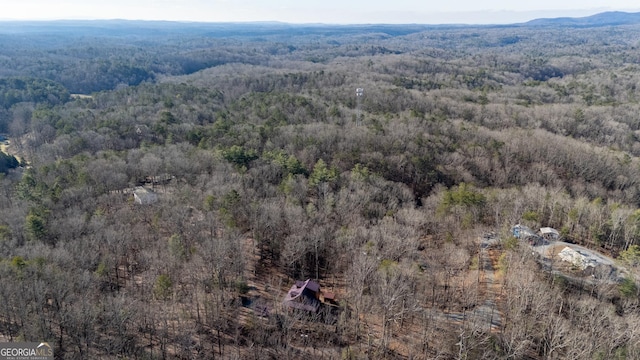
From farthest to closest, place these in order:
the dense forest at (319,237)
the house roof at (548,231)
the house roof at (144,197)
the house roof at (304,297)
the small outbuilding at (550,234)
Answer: the house roof at (144,197) < the house roof at (548,231) < the small outbuilding at (550,234) < the house roof at (304,297) < the dense forest at (319,237)

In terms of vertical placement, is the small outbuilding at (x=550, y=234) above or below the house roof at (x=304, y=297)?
above

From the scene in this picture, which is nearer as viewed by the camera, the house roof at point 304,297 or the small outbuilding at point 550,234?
the house roof at point 304,297

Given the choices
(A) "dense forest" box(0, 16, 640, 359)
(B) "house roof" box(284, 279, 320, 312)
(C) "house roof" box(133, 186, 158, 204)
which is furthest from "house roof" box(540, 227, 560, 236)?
(C) "house roof" box(133, 186, 158, 204)

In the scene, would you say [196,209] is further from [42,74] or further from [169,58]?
[169,58]

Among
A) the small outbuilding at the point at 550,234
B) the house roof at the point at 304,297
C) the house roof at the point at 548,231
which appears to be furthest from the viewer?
the house roof at the point at 548,231

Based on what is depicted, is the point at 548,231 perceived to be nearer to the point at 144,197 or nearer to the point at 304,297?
the point at 304,297

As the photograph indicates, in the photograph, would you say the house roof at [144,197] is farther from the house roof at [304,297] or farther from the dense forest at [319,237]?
the house roof at [304,297]

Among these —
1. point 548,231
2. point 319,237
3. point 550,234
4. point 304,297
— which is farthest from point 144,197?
point 550,234

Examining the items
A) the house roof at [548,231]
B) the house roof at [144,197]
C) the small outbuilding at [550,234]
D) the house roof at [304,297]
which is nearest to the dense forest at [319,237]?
the house roof at [144,197]

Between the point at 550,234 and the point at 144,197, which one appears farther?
the point at 144,197

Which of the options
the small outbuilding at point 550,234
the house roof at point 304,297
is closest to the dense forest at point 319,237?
the house roof at point 304,297

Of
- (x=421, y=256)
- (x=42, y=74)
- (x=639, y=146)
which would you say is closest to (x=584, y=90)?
(x=639, y=146)
